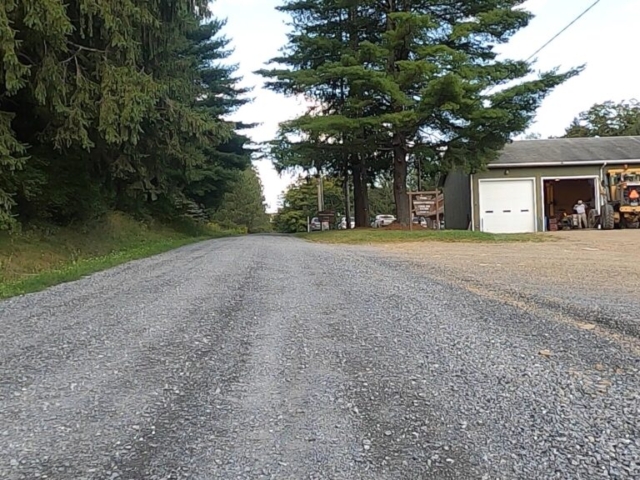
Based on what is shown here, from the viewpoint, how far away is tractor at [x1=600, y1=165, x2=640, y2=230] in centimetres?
2092

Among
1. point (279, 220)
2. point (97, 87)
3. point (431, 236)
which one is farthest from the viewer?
point (279, 220)

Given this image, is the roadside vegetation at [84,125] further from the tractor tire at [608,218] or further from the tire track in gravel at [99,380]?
the tractor tire at [608,218]

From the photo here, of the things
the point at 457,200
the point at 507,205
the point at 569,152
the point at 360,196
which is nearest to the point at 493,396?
the point at 360,196

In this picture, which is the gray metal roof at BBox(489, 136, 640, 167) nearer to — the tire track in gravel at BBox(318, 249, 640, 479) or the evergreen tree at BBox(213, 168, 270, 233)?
the tire track in gravel at BBox(318, 249, 640, 479)

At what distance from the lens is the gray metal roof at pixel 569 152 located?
2506 cm

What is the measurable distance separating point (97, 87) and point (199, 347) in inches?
338

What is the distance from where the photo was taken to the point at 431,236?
17.9 metres

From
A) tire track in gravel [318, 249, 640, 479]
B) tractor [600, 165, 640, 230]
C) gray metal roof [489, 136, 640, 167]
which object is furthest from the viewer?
gray metal roof [489, 136, 640, 167]

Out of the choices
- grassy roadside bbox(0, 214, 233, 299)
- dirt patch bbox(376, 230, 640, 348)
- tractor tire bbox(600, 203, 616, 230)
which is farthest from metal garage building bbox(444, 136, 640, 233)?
grassy roadside bbox(0, 214, 233, 299)

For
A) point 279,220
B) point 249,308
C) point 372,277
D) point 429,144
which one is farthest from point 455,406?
point 279,220

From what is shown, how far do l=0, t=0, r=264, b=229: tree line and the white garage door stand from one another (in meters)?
12.6

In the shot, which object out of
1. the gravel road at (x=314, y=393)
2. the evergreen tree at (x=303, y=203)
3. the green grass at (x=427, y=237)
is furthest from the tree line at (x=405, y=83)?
the evergreen tree at (x=303, y=203)

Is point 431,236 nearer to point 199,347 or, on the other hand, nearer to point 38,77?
point 38,77

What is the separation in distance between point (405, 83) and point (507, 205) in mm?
8612
